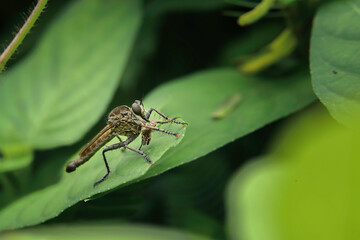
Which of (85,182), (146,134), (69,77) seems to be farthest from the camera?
(69,77)

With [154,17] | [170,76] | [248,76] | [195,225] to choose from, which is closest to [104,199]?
[195,225]

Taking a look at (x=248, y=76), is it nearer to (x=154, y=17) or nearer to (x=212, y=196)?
(x=212, y=196)

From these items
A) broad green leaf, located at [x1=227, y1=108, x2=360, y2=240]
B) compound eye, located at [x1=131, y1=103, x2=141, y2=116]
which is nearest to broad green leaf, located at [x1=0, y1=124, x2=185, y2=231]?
compound eye, located at [x1=131, y1=103, x2=141, y2=116]

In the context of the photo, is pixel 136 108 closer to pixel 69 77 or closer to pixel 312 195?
pixel 69 77

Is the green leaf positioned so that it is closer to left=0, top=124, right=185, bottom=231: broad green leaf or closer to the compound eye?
left=0, top=124, right=185, bottom=231: broad green leaf

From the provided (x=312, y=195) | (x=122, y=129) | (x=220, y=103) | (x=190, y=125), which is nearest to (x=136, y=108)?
(x=122, y=129)

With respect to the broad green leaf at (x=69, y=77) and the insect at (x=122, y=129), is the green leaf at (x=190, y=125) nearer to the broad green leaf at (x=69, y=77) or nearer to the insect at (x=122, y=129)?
the insect at (x=122, y=129)

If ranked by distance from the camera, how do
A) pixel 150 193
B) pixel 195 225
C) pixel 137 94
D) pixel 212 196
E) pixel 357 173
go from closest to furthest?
pixel 357 173 → pixel 195 225 → pixel 212 196 → pixel 150 193 → pixel 137 94
